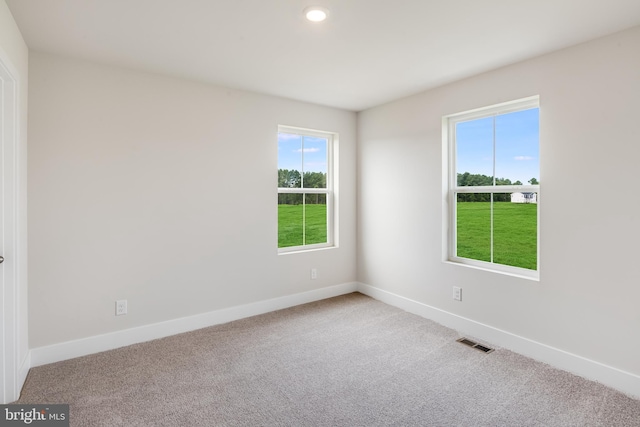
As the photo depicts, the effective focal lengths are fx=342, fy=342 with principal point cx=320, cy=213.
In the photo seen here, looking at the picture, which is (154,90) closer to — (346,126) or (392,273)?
(346,126)

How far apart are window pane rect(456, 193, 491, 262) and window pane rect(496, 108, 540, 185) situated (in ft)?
0.90

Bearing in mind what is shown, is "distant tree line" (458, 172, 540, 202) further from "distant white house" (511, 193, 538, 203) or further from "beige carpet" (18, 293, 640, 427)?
"beige carpet" (18, 293, 640, 427)

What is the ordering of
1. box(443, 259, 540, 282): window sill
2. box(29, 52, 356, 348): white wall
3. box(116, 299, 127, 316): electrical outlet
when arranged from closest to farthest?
box(29, 52, 356, 348): white wall < box(443, 259, 540, 282): window sill < box(116, 299, 127, 316): electrical outlet

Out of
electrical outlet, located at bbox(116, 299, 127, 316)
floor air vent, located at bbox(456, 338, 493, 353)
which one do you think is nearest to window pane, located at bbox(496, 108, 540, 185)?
floor air vent, located at bbox(456, 338, 493, 353)

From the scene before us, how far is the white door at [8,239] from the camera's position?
2.09 meters

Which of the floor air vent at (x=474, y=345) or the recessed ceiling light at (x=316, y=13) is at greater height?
the recessed ceiling light at (x=316, y=13)

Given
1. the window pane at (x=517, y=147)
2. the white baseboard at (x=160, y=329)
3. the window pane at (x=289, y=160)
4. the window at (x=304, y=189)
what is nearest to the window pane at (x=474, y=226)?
the window pane at (x=517, y=147)

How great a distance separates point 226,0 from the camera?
1933 millimetres

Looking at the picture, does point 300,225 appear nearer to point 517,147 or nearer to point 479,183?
point 479,183

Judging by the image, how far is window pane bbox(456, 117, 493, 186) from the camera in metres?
3.24

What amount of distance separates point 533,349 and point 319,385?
178 cm

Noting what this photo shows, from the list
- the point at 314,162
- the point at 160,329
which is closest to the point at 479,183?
the point at 314,162

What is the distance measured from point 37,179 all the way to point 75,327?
3.98 ft

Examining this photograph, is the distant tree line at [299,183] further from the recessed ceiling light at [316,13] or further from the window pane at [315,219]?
the recessed ceiling light at [316,13]
